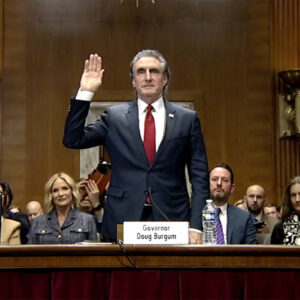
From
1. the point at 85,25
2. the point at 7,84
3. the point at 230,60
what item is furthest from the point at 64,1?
the point at 230,60

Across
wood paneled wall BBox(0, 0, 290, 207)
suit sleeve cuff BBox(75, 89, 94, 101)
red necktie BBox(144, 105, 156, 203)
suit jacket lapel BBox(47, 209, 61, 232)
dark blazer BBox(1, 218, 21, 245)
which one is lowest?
dark blazer BBox(1, 218, 21, 245)

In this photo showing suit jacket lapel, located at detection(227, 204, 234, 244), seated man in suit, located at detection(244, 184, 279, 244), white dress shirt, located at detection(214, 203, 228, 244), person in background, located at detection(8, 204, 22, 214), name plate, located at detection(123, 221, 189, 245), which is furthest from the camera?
person in background, located at detection(8, 204, 22, 214)

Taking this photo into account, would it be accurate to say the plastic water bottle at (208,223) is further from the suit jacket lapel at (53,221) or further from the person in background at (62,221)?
the suit jacket lapel at (53,221)

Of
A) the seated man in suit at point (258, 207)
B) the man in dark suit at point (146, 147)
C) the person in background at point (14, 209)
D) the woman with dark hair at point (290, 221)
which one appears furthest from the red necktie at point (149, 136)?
the person in background at point (14, 209)

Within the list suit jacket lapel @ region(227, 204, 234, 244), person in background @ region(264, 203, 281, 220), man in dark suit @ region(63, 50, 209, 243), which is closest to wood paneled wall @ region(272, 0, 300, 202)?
person in background @ region(264, 203, 281, 220)

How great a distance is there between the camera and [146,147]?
424cm

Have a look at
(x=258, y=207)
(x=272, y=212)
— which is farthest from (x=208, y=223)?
(x=272, y=212)

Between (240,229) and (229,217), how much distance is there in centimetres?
15

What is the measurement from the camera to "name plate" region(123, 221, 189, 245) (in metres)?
3.60

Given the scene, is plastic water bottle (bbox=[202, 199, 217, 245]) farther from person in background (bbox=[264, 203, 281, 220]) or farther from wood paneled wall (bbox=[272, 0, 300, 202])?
wood paneled wall (bbox=[272, 0, 300, 202])

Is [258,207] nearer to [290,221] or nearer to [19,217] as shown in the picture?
[290,221]

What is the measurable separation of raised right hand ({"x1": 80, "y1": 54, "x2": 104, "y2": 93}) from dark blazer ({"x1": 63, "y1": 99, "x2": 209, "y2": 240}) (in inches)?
3.3

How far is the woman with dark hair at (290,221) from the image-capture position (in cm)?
554

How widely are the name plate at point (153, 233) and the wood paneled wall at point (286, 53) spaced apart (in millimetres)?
5151
